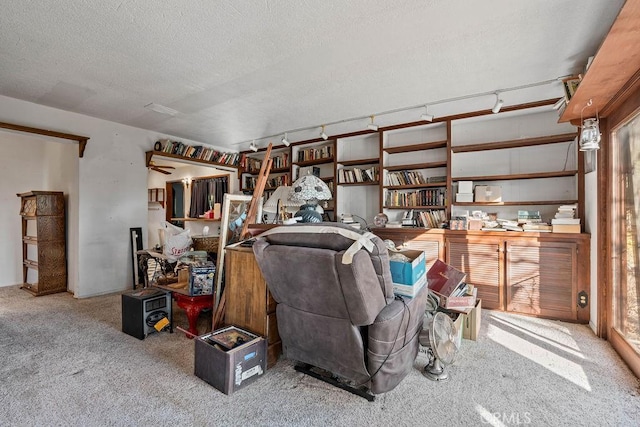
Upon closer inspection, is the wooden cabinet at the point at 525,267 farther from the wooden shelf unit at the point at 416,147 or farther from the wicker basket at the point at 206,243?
the wicker basket at the point at 206,243

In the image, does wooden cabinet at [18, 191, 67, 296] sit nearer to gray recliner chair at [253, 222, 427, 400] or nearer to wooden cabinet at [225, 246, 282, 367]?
wooden cabinet at [225, 246, 282, 367]

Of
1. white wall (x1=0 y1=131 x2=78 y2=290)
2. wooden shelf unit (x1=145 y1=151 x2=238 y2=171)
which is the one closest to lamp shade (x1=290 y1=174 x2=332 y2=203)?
wooden shelf unit (x1=145 y1=151 x2=238 y2=171)

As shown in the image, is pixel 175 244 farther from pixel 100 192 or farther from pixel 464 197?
pixel 464 197

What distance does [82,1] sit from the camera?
1.74 meters

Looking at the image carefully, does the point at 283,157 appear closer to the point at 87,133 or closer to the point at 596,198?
the point at 87,133

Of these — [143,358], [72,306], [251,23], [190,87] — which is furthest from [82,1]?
[72,306]

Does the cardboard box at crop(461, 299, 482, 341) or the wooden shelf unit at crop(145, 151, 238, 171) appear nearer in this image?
the cardboard box at crop(461, 299, 482, 341)

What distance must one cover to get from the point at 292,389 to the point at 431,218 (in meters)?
2.87

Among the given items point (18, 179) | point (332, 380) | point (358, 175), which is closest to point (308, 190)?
point (358, 175)

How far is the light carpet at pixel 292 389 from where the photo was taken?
61.7 inches

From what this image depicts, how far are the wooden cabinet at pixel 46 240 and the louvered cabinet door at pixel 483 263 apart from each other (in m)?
5.10

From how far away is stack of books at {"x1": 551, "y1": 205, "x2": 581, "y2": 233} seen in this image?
9.64 feet

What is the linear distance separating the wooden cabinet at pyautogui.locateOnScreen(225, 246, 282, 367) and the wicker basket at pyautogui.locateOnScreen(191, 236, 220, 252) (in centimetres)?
147

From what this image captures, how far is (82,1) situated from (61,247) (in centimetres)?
357
